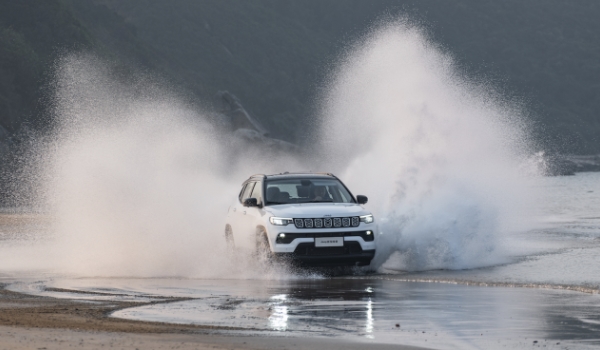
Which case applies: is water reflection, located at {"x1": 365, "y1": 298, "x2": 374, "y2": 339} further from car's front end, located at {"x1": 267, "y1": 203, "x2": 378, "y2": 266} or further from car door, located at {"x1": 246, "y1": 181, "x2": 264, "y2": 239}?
car door, located at {"x1": 246, "y1": 181, "x2": 264, "y2": 239}

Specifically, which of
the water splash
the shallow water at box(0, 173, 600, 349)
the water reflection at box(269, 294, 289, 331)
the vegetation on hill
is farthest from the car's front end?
the vegetation on hill

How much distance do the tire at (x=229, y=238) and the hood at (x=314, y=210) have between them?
152cm

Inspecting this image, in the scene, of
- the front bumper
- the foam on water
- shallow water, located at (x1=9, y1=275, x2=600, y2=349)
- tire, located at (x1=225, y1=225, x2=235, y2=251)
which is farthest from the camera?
the foam on water

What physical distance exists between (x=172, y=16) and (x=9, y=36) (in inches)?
3030

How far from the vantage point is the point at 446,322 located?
1034cm

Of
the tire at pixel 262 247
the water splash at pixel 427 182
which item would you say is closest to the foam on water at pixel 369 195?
the water splash at pixel 427 182

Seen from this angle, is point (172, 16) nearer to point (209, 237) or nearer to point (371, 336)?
point (209, 237)

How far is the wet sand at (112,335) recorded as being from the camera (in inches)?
351

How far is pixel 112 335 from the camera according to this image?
374 inches

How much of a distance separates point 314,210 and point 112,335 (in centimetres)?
667

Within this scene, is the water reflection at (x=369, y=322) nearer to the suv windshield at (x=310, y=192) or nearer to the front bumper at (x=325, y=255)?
the front bumper at (x=325, y=255)

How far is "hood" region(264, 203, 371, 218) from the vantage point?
1575 cm

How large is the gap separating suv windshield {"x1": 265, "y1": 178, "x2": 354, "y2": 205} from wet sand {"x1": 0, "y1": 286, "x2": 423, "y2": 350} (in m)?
5.62

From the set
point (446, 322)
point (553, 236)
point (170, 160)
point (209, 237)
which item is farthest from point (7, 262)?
point (553, 236)
